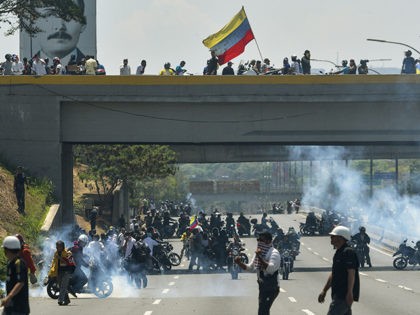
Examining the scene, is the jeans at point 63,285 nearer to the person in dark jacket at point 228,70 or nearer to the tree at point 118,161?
the person in dark jacket at point 228,70

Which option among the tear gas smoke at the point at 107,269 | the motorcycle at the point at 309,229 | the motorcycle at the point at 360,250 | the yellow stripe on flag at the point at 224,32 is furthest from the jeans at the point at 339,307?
the motorcycle at the point at 309,229

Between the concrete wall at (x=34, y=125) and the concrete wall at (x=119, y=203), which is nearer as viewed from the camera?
the concrete wall at (x=34, y=125)

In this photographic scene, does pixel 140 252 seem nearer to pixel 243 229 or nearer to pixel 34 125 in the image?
pixel 34 125

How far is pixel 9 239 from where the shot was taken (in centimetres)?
1379

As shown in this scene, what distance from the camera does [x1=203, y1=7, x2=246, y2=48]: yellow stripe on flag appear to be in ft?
153

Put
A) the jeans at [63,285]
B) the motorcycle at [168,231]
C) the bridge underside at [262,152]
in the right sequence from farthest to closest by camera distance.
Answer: the bridge underside at [262,152], the motorcycle at [168,231], the jeans at [63,285]

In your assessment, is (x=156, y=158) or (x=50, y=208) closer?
(x=50, y=208)

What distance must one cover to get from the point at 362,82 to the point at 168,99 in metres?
8.06

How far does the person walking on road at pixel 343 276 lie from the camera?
14.4 m

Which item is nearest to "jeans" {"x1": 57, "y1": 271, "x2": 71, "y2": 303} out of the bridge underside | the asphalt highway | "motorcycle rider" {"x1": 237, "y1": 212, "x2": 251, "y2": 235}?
the asphalt highway

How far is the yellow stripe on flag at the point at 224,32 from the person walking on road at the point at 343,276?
1287 inches

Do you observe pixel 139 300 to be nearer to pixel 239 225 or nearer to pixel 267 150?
pixel 239 225

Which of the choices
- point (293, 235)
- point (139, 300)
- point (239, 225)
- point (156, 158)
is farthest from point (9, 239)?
point (156, 158)

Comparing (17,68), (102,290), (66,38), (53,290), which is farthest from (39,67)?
(66,38)
